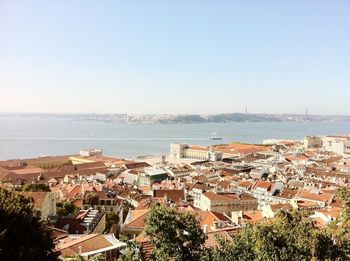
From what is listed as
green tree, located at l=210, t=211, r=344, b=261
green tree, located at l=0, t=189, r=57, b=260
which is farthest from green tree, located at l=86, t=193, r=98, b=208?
green tree, located at l=210, t=211, r=344, b=261

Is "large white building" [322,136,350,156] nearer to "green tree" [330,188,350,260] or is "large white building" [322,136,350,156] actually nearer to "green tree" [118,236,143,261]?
"green tree" [330,188,350,260]

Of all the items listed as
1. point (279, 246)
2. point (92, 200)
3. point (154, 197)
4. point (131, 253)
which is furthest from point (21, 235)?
point (154, 197)

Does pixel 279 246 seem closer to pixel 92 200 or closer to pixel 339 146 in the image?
pixel 92 200

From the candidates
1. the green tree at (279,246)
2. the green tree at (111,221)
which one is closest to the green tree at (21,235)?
the green tree at (279,246)

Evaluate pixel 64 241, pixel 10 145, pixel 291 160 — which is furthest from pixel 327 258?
pixel 10 145

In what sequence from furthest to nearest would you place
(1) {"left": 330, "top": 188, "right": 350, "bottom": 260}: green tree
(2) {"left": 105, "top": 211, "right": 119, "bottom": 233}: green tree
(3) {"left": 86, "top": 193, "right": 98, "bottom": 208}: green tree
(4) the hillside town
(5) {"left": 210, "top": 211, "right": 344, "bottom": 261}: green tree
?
1. (3) {"left": 86, "top": 193, "right": 98, "bottom": 208}: green tree
2. (2) {"left": 105, "top": 211, "right": 119, "bottom": 233}: green tree
3. (4) the hillside town
4. (1) {"left": 330, "top": 188, "right": 350, "bottom": 260}: green tree
5. (5) {"left": 210, "top": 211, "right": 344, "bottom": 261}: green tree

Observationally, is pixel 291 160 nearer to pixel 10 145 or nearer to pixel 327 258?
pixel 327 258

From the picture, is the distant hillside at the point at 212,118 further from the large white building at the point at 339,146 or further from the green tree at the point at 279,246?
the green tree at the point at 279,246
